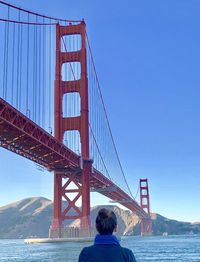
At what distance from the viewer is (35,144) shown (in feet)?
117

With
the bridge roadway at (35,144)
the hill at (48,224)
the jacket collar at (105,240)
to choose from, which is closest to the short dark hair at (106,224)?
the jacket collar at (105,240)

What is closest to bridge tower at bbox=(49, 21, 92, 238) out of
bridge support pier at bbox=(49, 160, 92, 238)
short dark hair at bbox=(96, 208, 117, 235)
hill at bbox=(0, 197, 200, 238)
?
bridge support pier at bbox=(49, 160, 92, 238)

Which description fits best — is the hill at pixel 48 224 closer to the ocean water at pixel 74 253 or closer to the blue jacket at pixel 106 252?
the ocean water at pixel 74 253

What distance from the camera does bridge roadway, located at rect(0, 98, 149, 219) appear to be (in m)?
29.9

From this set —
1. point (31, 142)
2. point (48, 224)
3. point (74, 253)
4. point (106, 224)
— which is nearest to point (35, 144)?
point (31, 142)

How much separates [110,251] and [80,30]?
48933 millimetres

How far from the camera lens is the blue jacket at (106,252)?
2.61 metres

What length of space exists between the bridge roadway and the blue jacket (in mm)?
25440

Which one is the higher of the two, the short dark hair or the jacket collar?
the short dark hair

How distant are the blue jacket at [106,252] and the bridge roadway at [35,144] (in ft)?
83.5

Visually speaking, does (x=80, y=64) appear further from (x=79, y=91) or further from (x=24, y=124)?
(x=24, y=124)

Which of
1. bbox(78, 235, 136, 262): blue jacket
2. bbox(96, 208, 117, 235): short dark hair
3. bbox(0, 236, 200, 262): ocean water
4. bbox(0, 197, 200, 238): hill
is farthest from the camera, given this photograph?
bbox(0, 197, 200, 238): hill

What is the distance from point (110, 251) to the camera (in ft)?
8.69

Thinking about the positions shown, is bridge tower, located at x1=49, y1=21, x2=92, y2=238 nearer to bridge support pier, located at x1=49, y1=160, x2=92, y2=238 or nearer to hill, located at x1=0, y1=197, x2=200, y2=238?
bridge support pier, located at x1=49, y1=160, x2=92, y2=238
